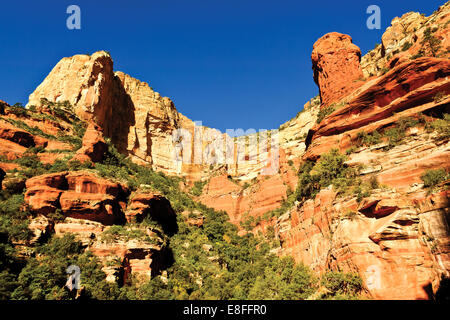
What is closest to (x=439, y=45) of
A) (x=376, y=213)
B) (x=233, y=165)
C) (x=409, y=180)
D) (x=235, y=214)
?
(x=409, y=180)

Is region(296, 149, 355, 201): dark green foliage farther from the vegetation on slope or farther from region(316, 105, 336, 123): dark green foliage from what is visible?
region(316, 105, 336, 123): dark green foliage

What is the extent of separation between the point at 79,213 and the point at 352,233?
23.9 metres

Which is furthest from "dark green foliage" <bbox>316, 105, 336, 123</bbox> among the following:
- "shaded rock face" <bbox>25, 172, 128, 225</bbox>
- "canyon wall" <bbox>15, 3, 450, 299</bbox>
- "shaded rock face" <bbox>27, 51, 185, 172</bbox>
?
"shaded rock face" <bbox>27, 51, 185, 172</bbox>

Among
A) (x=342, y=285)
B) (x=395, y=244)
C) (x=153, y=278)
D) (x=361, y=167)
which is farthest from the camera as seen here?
(x=153, y=278)

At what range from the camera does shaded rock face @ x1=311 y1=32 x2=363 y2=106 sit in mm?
38031

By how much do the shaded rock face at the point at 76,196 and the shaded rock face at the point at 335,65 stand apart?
95.6 feet

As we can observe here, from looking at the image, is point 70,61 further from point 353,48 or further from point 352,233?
point 352,233

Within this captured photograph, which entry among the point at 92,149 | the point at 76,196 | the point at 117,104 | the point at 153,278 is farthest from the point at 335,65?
the point at 117,104

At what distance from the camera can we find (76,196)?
92.8 feet

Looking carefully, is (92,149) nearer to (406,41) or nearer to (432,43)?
(432,43)

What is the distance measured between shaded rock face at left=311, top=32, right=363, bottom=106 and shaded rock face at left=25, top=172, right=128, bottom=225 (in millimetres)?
29128

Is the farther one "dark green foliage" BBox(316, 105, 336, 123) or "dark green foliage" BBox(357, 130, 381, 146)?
"dark green foliage" BBox(316, 105, 336, 123)

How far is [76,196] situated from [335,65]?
3600cm

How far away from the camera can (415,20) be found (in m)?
50.3
